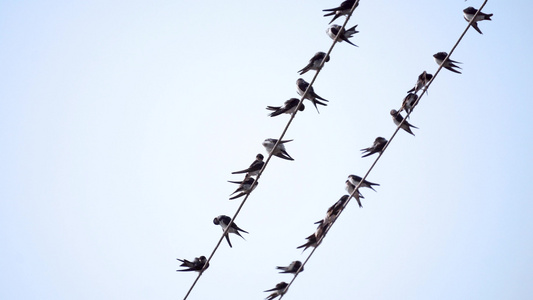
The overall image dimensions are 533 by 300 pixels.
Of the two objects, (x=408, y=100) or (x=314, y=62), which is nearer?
(x=314, y=62)

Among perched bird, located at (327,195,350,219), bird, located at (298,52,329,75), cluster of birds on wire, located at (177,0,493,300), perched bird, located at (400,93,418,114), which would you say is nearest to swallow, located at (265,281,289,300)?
cluster of birds on wire, located at (177,0,493,300)

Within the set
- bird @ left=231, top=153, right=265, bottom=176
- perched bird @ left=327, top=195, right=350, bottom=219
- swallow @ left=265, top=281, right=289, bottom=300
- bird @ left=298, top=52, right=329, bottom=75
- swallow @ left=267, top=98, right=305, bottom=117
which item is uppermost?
bird @ left=298, top=52, right=329, bottom=75

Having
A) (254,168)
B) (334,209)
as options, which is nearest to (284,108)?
(254,168)

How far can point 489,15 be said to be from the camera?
8.48 m

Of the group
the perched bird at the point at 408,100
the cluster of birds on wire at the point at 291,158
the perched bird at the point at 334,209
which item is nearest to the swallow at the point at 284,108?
the cluster of birds on wire at the point at 291,158

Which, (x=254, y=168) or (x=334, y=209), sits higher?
(x=254, y=168)

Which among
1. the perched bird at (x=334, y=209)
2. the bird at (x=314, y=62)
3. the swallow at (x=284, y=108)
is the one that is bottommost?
the perched bird at (x=334, y=209)

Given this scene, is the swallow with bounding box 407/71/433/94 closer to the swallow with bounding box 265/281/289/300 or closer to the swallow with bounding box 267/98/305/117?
the swallow with bounding box 267/98/305/117

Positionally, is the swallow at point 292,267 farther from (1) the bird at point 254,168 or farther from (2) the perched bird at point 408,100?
(2) the perched bird at point 408,100

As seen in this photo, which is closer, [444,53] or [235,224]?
[235,224]

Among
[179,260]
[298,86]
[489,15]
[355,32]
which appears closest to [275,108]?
[298,86]

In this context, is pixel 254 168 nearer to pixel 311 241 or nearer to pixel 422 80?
pixel 311 241

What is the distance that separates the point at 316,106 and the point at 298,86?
1.36m

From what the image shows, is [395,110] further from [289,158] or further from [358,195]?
[289,158]
